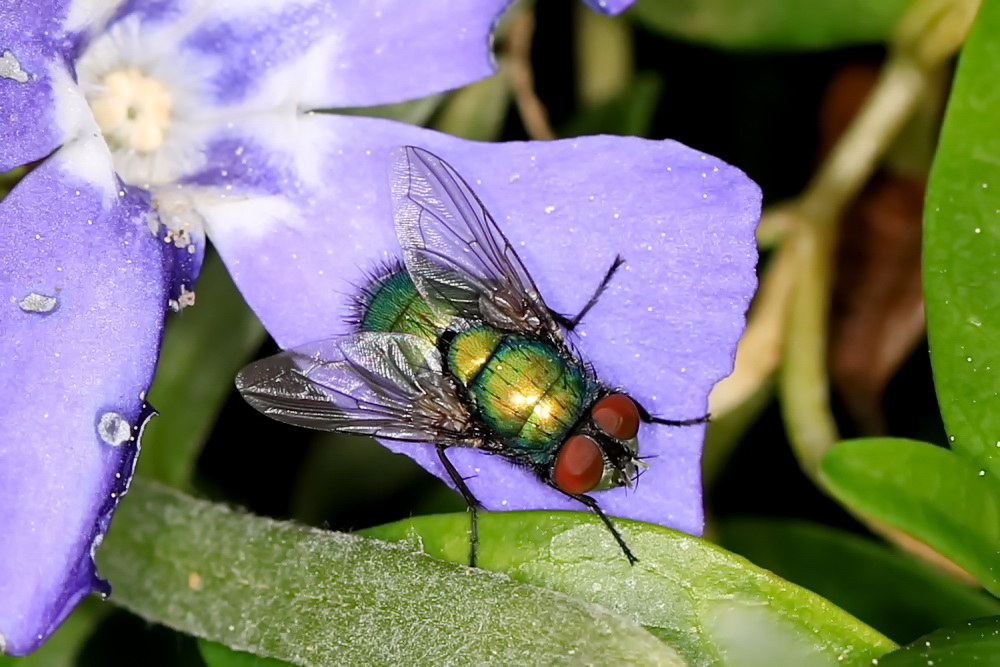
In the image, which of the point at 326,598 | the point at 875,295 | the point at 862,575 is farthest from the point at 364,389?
the point at 875,295

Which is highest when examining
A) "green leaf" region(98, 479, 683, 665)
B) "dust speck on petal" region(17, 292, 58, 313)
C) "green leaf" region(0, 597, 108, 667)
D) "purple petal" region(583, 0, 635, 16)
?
"purple petal" region(583, 0, 635, 16)

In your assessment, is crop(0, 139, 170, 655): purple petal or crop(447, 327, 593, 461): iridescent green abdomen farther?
crop(447, 327, 593, 461): iridescent green abdomen

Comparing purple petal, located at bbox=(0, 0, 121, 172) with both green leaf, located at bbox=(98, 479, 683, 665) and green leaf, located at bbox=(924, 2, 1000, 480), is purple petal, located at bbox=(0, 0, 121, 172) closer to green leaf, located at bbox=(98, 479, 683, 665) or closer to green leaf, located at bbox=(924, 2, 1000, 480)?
green leaf, located at bbox=(98, 479, 683, 665)

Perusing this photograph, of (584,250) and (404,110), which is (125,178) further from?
(584,250)

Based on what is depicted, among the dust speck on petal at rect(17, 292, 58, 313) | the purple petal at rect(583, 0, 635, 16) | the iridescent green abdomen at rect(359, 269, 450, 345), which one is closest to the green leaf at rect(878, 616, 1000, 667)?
the iridescent green abdomen at rect(359, 269, 450, 345)

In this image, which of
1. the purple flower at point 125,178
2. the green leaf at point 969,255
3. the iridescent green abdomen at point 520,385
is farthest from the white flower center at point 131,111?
the green leaf at point 969,255

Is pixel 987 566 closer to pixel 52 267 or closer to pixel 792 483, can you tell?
pixel 792 483

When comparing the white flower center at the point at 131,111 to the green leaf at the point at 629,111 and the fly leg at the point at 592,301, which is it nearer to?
the fly leg at the point at 592,301
